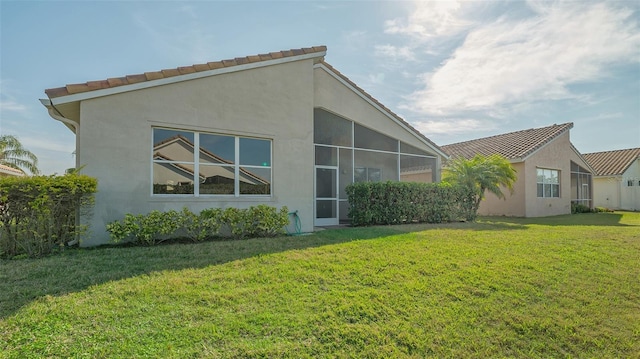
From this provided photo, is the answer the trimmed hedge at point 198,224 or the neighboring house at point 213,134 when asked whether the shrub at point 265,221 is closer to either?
the trimmed hedge at point 198,224

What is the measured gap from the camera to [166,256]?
6301 millimetres

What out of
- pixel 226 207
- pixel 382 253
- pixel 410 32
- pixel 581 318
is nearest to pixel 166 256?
pixel 226 207

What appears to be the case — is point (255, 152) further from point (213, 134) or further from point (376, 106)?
point (376, 106)

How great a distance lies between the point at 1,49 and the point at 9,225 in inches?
260

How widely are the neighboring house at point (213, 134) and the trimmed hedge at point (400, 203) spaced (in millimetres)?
1459

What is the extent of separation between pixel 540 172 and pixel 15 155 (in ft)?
125

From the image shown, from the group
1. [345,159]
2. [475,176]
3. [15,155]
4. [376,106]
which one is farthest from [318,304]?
[15,155]

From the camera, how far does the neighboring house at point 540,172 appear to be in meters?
18.7

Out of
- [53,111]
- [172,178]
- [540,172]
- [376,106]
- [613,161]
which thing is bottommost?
[172,178]

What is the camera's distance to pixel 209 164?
28.9 ft

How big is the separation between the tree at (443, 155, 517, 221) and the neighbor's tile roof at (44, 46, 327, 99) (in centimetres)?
925

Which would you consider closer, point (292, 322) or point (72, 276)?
point (292, 322)

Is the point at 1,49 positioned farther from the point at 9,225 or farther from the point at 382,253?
the point at 382,253

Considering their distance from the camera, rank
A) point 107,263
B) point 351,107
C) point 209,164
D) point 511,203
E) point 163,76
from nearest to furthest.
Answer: point 107,263 → point 163,76 → point 209,164 → point 351,107 → point 511,203
